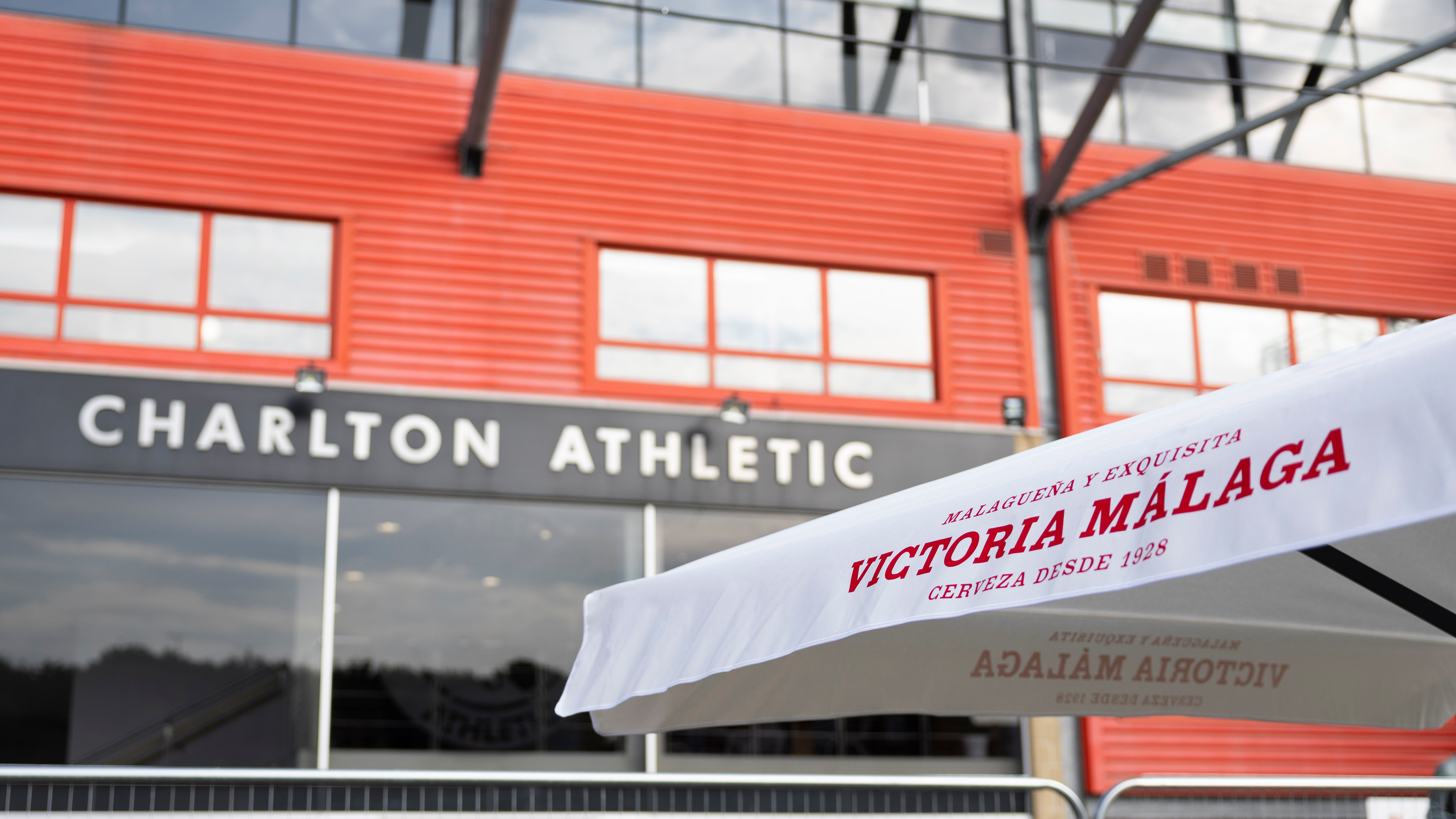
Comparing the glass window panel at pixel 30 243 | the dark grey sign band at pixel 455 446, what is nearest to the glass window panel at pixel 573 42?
the dark grey sign band at pixel 455 446

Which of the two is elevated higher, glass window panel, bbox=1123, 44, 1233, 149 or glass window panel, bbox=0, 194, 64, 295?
glass window panel, bbox=1123, 44, 1233, 149

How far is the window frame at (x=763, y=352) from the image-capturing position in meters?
9.73

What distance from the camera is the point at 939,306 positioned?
34.4 ft

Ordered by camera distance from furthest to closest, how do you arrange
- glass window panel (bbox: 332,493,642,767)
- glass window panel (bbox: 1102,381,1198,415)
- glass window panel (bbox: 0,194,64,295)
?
glass window panel (bbox: 1102,381,1198,415), glass window panel (bbox: 0,194,64,295), glass window panel (bbox: 332,493,642,767)

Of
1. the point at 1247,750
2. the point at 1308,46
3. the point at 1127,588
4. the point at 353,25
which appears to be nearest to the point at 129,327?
the point at 353,25

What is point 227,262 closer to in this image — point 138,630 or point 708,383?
point 138,630

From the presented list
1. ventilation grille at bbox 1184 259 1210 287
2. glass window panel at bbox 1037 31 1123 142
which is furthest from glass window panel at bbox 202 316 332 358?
ventilation grille at bbox 1184 259 1210 287

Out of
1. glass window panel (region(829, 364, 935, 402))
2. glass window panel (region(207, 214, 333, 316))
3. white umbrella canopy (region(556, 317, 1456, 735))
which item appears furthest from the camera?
glass window panel (region(829, 364, 935, 402))

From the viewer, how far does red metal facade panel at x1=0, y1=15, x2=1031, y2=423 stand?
9.11m

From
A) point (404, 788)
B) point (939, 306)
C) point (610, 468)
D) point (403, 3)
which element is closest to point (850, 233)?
point (939, 306)

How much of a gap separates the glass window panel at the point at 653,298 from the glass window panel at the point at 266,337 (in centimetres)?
193

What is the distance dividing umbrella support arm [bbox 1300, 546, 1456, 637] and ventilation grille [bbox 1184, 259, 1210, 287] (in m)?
8.26

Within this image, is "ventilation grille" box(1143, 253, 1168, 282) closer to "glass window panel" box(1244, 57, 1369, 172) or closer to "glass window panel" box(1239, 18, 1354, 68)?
"glass window panel" box(1244, 57, 1369, 172)

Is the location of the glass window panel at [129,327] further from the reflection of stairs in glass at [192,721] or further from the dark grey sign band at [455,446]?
the reflection of stairs in glass at [192,721]
